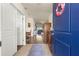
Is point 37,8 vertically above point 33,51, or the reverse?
point 37,8

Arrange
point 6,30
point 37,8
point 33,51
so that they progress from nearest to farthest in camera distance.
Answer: point 6,30 → point 33,51 → point 37,8

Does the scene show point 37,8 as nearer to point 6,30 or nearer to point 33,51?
point 33,51

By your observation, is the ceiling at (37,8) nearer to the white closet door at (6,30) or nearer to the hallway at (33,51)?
the white closet door at (6,30)

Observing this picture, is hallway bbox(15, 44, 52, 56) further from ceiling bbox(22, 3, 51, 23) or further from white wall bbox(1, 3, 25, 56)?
ceiling bbox(22, 3, 51, 23)

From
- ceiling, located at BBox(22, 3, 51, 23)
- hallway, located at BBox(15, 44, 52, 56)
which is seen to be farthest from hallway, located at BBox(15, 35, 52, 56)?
ceiling, located at BBox(22, 3, 51, 23)

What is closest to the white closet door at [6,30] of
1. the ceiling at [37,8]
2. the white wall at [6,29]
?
the white wall at [6,29]

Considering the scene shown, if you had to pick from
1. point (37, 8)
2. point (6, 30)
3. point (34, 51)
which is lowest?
point (34, 51)

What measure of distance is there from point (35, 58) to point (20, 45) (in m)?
4.29

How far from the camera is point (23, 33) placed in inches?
231

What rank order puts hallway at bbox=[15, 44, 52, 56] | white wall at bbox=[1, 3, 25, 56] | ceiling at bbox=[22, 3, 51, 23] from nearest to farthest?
white wall at bbox=[1, 3, 25, 56]
hallway at bbox=[15, 44, 52, 56]
ceiling at bbox=[22, 3, 51, 23]

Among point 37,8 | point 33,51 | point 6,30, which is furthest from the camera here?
point 37,8

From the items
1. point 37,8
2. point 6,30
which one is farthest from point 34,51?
point 37,8

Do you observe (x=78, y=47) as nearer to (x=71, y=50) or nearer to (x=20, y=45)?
(x=71, y=50)

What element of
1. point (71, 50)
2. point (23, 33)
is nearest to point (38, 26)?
point (23, 33)
